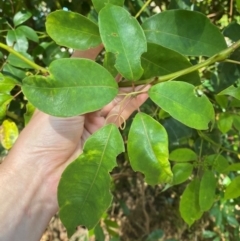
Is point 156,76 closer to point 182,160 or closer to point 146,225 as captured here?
point 182,160

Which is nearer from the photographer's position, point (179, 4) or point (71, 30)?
point (71, 30)

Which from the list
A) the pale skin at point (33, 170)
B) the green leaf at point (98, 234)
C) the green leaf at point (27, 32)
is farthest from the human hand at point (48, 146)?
the green leaf at point (98, 234)

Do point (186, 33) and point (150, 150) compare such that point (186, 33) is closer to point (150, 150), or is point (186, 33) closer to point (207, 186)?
point (150, 150)

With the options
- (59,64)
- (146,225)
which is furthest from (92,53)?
(146,225)

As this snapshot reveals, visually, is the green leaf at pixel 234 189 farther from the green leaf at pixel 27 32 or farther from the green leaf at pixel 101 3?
the green leaf at pixel 27 32

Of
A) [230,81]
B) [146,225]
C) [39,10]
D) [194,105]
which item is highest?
[194,105]

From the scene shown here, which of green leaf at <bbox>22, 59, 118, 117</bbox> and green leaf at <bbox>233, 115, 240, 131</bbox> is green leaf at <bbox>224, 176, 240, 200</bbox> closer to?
green leaf at <bbox>233, 115, 240, 131</bbox>

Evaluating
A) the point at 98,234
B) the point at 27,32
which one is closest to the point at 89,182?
the point at 27,32

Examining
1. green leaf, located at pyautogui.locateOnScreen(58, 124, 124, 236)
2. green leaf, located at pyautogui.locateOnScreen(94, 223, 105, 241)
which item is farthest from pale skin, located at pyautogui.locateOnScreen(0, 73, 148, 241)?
green leaf, located at pyautogui.locateOnScreen(94, 223, 105, 241)
